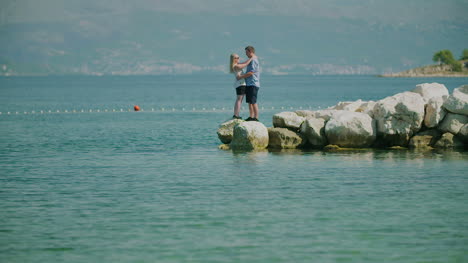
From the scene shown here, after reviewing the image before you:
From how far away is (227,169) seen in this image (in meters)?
19.2

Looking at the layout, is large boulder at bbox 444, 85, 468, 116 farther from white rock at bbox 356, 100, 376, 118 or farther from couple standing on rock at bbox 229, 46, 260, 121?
couple standing on rock at bbox 229, 46, 260, 121

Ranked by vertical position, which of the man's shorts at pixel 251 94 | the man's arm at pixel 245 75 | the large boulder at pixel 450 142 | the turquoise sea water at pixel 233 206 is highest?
the man's arm at pixel 245 75

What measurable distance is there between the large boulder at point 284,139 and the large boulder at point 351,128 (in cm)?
108

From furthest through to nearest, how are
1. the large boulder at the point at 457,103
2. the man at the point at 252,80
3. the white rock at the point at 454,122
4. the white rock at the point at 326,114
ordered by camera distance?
the white rock at the point at 326,114, the man at the point at 252,80, the white rock at the point at 454,122, the large boulder at the point at 457,103

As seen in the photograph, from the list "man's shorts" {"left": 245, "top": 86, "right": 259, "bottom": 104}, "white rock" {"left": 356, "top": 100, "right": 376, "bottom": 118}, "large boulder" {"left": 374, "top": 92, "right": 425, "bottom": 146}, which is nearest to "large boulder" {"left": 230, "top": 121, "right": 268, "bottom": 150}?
"man's shorts" {"left": 245, "top": 86, "right": 259, "bottom": 104}

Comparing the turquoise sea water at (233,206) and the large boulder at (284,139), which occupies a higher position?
the large boulder at (284,139)

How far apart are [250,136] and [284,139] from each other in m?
1.26

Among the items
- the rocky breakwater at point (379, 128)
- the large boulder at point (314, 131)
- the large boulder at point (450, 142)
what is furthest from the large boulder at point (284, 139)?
the large boulder at point (450, 142)

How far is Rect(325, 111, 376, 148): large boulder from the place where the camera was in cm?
2306

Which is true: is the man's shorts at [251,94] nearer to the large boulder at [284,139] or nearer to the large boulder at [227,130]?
the large boulder at [227,130]

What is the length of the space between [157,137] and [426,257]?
2099 centimetres

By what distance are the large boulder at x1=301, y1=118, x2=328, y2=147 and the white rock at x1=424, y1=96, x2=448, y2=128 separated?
3.35 m

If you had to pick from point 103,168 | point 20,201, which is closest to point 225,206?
point 20,201

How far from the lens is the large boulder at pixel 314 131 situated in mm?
23516
